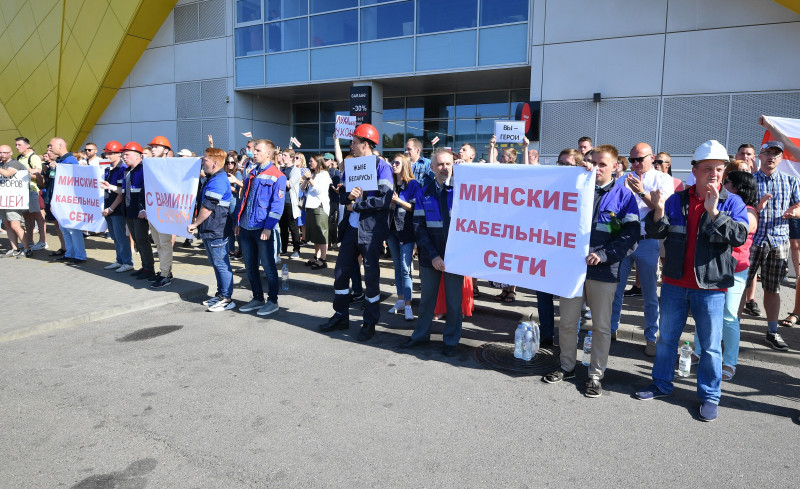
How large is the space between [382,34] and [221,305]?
13.9 meters

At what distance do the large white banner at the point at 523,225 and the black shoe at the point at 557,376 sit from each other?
772 millimetres

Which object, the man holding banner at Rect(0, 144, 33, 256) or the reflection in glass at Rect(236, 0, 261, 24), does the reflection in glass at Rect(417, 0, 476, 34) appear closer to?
the reflection in glass at Rect(236, 0, 261, 24)

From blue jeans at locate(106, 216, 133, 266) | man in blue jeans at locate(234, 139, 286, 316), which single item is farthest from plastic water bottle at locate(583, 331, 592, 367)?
blue jeans at locate(106, 216, 133, 266)

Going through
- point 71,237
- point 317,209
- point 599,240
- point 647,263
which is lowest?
point 71,237

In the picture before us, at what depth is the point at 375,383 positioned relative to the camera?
4.46 m

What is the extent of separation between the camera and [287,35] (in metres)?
19.8

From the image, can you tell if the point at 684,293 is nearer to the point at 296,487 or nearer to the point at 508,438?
the point at 508,438

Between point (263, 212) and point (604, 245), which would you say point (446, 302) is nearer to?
point (604, 245)

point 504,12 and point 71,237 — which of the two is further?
point 504,12

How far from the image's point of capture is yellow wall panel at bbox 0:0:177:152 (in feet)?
70.4

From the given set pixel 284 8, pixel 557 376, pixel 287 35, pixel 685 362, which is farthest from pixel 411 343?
pixel 284 8

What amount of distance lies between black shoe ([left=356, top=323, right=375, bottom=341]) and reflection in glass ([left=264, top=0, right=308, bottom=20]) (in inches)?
673

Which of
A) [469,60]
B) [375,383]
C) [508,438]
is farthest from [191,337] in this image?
[469,60]

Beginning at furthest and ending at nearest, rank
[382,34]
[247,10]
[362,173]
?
[247,10]
[382,34]
[362,173]
